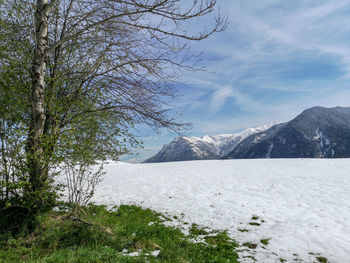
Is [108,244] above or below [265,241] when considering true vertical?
above

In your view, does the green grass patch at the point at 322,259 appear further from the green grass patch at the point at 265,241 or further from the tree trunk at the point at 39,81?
the tree trunk at the point at 39,81

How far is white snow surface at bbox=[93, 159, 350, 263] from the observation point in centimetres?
682

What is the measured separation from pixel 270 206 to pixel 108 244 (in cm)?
876

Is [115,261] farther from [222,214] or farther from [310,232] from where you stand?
[310,232]

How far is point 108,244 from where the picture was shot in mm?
6379

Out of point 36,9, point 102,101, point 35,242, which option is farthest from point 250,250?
point 36,9

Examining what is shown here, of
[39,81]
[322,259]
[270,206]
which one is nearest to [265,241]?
[322,259]

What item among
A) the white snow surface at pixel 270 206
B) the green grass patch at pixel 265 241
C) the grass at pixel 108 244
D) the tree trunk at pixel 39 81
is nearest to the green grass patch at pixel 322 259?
the white snow surface at pixel 270 206

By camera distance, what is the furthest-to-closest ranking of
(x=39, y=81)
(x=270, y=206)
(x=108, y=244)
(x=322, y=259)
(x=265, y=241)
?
(x=270, y=206)
(x=265, y=241)
(x=39, y=81)
(x=108, y=244)
(x=322, y=259)

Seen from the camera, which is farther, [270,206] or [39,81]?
[270,206]

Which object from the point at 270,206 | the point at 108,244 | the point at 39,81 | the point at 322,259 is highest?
the point at 39,81

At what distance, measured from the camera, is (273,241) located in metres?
7.21

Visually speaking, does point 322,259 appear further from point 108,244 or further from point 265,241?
point 108,244

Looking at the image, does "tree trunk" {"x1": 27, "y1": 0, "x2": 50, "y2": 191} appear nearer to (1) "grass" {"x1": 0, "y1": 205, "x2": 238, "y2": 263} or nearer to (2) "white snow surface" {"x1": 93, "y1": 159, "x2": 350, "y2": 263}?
(1) "grass" {"x1": 0, "y1": 205, "x2": 238, "y2": 263}
